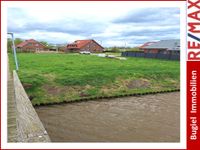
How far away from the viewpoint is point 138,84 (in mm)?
21078

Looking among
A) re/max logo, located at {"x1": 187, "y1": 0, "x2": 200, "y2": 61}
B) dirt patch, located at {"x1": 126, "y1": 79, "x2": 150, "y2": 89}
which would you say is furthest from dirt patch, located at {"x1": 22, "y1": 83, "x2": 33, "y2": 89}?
re/max logo, located at {"x1": 187, "y1": 0, "x2": 200, "y2": 61}

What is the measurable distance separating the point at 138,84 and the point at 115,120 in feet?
30.4

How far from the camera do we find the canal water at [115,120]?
32.8 feet

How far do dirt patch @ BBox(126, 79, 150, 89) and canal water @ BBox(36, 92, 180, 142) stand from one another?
324cm

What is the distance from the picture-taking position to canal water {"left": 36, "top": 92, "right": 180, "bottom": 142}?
9992mm

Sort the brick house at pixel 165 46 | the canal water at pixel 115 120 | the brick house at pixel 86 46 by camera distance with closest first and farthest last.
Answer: the canal water at pixel 115 120 < the brick house at pixel 165 46 < the brick house at pixel 86 46

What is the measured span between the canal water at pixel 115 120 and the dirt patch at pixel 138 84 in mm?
3242

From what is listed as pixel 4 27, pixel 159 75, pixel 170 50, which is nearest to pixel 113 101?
pixel 159 75

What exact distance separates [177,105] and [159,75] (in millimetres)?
8840

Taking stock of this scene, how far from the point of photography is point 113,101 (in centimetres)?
1683

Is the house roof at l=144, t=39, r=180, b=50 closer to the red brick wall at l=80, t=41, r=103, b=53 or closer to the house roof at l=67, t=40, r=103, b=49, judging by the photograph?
the red brick wall at l=80, t=41, r=103, b=53

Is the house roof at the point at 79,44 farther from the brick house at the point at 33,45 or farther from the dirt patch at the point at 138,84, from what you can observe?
the dirt patch at the point at 138,84

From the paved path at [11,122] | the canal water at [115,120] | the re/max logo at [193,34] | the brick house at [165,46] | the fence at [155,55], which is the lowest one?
the canal water at [115,120]

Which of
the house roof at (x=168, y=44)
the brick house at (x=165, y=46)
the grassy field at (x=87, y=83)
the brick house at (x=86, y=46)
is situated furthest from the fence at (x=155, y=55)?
the brick house at (x=86, y=46)
